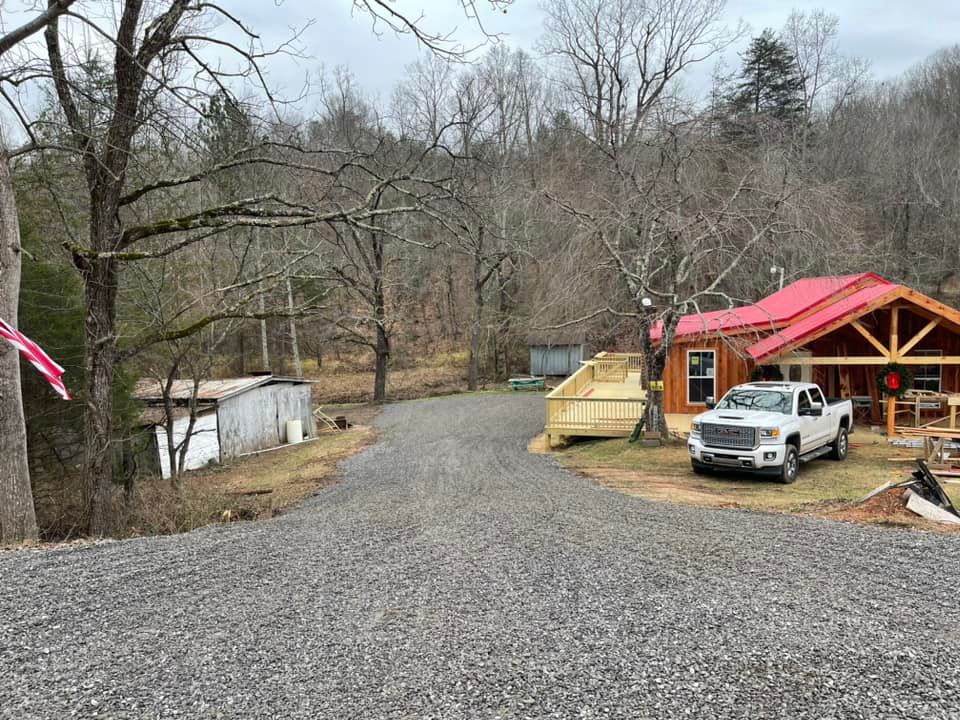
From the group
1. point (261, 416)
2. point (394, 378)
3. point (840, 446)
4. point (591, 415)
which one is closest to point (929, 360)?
point (840, 446)

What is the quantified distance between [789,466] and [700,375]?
8.25 m

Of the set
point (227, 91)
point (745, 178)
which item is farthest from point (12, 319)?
point (745, 178)

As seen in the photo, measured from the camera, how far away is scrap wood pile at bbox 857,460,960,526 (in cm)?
909

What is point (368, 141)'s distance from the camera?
11.9 meters

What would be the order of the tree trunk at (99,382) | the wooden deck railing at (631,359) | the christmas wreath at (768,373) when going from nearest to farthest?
the tree trunk at (99,382) < the christmas wreath at (768,373) < the wooden deck railing at (631,359)

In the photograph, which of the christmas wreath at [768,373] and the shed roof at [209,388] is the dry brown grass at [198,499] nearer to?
the shed roof at [209,388]

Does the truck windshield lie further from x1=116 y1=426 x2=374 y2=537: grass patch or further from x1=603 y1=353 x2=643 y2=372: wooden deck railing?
x1=603 y1=353 x2=643 y2=372: wooden deck railing

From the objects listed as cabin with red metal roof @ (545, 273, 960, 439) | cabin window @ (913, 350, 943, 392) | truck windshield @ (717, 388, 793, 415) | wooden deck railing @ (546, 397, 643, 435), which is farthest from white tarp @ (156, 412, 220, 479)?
cabin window @ (913, 350, 943, 392)

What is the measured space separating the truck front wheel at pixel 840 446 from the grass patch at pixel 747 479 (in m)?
0.20

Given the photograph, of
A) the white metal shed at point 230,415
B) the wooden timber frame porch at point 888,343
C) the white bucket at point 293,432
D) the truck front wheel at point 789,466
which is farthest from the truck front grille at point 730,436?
the white bucket at point 293,432

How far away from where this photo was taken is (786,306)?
19141 mm

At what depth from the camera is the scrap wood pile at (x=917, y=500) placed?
9.09 metres

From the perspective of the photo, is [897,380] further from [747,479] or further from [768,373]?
[747,479]

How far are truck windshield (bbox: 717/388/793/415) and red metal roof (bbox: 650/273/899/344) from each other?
313 centimetres
